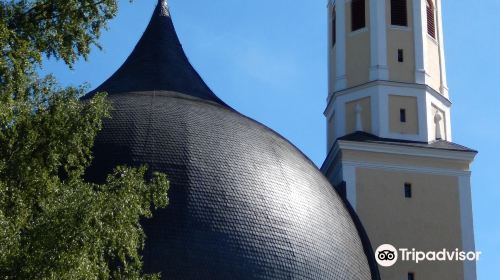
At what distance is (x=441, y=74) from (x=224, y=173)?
7.57m

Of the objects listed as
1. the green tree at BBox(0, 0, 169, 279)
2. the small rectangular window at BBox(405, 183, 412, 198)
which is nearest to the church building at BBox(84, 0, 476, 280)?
the small rectangular window at BBox(405, 183, 412, 198)

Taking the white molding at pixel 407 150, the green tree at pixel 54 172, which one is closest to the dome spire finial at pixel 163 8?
the white molding at pixel 407 150

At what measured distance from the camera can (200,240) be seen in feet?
56.8

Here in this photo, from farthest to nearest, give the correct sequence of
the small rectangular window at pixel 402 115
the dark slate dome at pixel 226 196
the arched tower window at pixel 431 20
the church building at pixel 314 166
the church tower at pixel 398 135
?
the arched tower window at pixel 431 20
the small rectangular window at pixel 402 115
the church tower at pixel 398 135
the church building at pixel 314 166
the dark slate dome at pixel 226 196

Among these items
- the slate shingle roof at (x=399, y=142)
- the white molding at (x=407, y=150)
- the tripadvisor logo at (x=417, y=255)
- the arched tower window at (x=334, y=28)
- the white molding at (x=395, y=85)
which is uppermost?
the arched tower window at (x=334, y=28)

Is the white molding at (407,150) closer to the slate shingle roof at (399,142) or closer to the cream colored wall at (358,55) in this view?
the slate shingle roof at (399,142)

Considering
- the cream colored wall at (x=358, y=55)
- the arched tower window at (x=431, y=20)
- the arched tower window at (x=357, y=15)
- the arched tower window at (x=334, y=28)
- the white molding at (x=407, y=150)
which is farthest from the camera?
the arched tower window at (x=334, y=28)

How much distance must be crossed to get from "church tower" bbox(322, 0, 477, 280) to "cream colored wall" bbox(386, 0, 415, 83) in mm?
23

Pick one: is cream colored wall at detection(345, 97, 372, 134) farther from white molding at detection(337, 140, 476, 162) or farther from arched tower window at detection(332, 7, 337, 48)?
arched tower window at detection(332, 7, 337, 48)

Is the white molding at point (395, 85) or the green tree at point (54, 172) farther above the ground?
the white molding at point (395, 85)

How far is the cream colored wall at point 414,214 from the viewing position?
21344 millimetres

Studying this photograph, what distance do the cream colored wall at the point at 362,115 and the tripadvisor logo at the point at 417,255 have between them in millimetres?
2823

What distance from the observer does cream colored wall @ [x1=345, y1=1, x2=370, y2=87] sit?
76.4 ft

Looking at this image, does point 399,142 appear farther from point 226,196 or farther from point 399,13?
point 226,196
